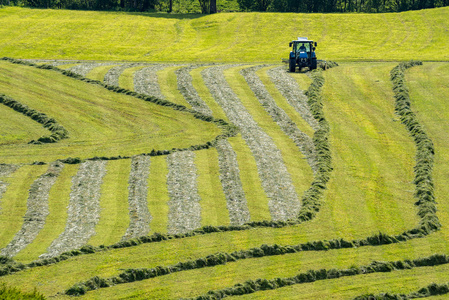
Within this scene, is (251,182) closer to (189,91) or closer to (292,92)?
(189,91)

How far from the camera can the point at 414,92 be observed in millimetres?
53531

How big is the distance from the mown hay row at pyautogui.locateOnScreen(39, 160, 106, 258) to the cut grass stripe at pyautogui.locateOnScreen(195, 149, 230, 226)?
17.7ft

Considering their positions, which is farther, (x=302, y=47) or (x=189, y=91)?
(x=302, y=47)

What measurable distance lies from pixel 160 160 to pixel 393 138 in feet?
58.4

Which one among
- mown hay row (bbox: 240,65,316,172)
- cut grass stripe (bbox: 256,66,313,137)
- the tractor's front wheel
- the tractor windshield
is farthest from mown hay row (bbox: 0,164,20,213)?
the tractor windshield

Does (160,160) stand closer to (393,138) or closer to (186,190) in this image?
(186,190)

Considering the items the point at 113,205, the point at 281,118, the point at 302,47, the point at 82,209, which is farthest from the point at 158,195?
the point at 302,47

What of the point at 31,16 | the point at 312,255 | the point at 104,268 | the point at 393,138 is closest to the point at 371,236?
the point at 312,255

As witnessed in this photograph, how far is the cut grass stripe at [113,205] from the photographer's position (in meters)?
25.4

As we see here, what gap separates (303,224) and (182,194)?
6.77 m

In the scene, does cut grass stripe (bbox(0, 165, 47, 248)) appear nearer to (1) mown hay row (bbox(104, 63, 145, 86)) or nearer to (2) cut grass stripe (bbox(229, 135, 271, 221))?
(2) cut grass stripe (bbox(229, 135, 271, 221))

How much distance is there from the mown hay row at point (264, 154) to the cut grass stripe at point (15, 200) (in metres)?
12.3

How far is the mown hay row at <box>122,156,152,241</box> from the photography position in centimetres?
2621

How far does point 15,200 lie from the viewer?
2877 cm
